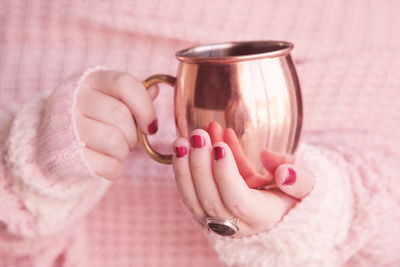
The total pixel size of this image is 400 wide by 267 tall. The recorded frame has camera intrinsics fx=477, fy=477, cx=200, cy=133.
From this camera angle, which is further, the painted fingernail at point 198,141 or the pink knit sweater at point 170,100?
the pink knit sweater at point 170,100

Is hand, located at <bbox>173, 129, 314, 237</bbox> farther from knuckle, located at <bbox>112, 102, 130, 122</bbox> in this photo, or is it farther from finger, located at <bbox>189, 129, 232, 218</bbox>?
knuckle, located at <bbox>112, 102, 130, 122</bbox>

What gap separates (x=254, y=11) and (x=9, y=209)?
504mm

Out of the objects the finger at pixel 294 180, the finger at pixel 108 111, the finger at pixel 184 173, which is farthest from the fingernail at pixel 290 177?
the finger at pixel 108 111

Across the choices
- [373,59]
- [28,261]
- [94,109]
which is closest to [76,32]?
[94,109]

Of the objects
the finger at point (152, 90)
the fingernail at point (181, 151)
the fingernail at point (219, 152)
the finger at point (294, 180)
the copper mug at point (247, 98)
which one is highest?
the copper mug at point (247, 98)

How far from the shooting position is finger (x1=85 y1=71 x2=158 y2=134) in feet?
1.92

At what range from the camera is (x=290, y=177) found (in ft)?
1.77

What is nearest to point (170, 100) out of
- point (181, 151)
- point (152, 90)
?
point (152, 90)

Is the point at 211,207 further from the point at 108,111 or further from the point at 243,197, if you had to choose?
the point at 108,111

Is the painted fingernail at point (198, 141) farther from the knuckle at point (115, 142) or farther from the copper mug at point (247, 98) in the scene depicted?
the knuckle at point (115, 142)

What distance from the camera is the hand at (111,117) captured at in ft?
1.93

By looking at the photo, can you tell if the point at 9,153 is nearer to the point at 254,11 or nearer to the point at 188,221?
the point at 188,221

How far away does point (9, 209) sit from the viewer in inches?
25.3

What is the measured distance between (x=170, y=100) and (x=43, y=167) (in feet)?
0.93
